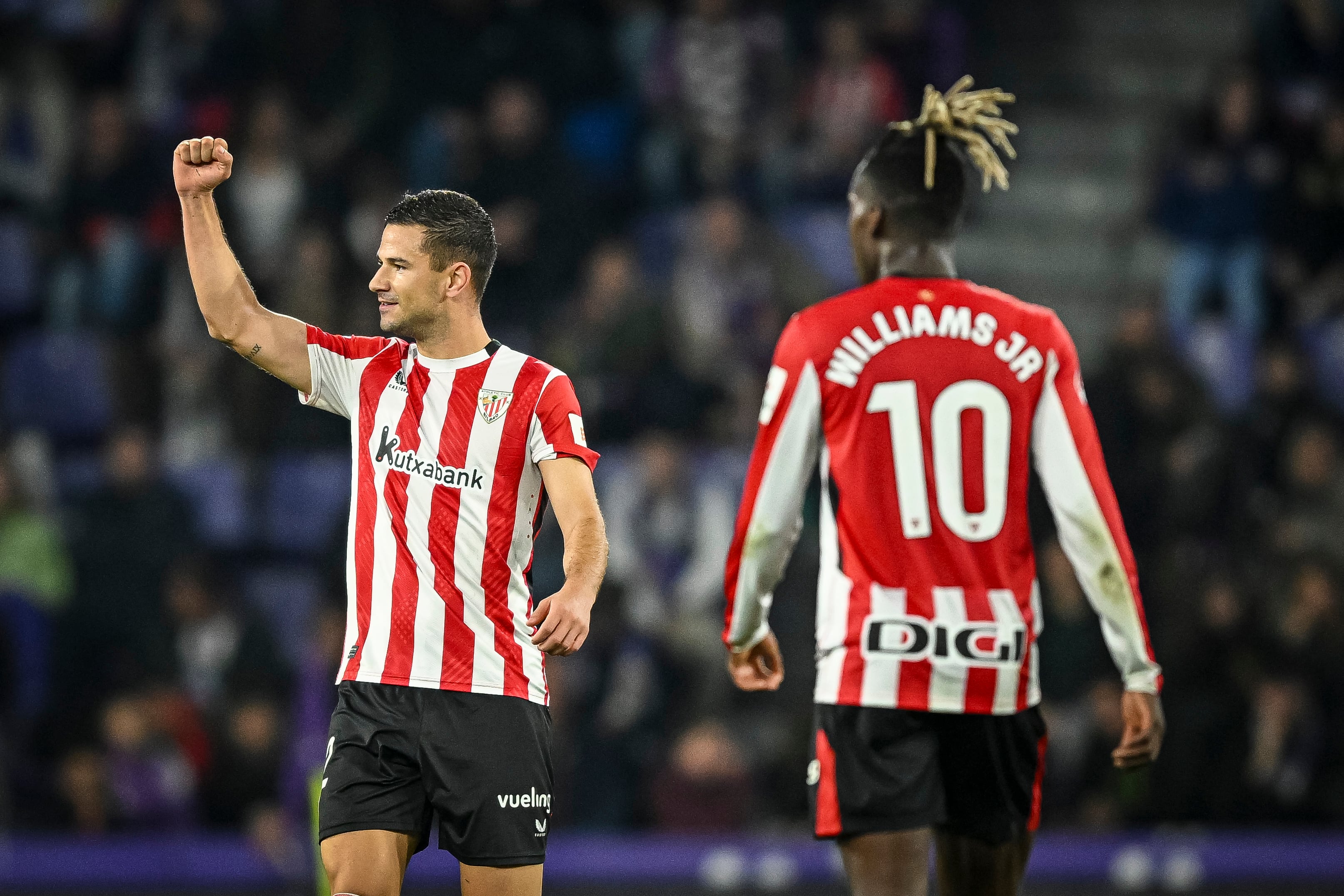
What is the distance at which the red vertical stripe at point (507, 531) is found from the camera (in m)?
4.13

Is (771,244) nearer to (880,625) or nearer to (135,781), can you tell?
(135,781)

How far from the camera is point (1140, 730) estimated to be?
4180 mm

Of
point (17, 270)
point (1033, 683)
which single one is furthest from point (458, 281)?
point (17, 270)

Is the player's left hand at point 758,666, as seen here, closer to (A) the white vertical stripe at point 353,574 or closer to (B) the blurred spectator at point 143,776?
(A) the white vertical stripe at point 353,574

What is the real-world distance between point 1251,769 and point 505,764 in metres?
6.56

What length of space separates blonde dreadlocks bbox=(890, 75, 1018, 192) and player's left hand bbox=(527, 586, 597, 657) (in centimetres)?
146

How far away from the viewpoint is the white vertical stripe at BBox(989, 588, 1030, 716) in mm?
4109

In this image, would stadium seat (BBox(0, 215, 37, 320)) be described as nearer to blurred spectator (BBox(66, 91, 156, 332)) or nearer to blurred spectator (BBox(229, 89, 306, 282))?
blurred spectator (BBox(66, 91, 156, 332))

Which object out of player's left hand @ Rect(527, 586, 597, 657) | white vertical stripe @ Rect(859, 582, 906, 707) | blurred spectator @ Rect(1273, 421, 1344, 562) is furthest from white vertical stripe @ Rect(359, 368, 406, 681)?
blurred spectator @ Rect(1273, 421, 1344, 562)

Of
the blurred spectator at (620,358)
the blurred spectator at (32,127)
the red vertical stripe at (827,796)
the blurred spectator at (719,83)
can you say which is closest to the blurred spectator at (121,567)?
the blurred spectator at (32,127)

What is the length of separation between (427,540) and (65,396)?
748 centimetres

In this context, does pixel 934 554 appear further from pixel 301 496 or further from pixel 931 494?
pixel 301 496

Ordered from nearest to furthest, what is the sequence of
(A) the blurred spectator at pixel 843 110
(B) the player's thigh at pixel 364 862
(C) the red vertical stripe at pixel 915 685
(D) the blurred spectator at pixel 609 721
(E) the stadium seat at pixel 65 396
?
1. (B) the player's thigh at pixel 364 862
2. (C) the red vertical stripe at pixel 915 685
3. (D) the blurred spectator at pixel 609 721
4. (E) the stadium seat at pixel 65 396
5. (A) the blurred spectator at pixel 843 110

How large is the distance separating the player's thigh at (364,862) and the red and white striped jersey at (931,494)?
1.06m
